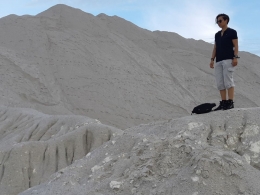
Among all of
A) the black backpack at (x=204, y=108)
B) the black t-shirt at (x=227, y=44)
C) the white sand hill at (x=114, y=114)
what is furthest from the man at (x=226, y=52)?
the white sand hill at (x=114, y=114)

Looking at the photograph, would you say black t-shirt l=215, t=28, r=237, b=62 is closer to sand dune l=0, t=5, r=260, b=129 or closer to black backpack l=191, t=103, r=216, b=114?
black backpack l=191, t=103, r=216, b=114

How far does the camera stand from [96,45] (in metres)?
15.8

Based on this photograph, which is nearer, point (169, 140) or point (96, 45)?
point (169, 140)

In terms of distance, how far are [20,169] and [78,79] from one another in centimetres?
822

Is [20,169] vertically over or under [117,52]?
under

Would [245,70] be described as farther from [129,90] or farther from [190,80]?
[129,90]

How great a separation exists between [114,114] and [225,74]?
8473mm

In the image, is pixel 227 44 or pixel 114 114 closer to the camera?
pixel 227 44

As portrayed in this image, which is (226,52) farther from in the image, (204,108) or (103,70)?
(103,70)

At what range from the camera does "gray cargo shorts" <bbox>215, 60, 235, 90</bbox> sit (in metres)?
4.78

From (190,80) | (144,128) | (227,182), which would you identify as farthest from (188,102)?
(227,182)

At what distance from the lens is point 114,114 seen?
13109 mm

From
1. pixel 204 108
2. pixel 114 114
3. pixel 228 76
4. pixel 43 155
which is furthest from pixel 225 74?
pixel 114 114

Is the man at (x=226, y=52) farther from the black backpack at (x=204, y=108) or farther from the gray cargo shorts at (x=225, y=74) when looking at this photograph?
the black backpack at (x=204, y=108)
